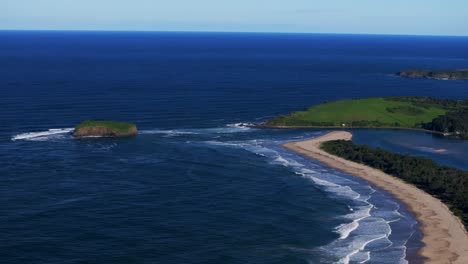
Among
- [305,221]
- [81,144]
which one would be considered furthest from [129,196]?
[81,144]

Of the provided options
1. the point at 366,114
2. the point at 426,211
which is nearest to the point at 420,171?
the point at 426,211

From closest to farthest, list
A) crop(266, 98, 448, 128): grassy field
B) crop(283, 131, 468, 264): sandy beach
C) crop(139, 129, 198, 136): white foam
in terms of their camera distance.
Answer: crop(283, 131, 468, 264): sandy beach → crop(139, 129, 198, 136): white foam → crop(266, 98, 448, 128): grassy field

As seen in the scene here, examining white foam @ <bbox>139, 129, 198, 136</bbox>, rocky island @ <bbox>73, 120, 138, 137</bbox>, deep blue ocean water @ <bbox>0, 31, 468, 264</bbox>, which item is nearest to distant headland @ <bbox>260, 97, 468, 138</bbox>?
deep blue ocean water @ <bbox>0, 31, 468, 264</bbox>

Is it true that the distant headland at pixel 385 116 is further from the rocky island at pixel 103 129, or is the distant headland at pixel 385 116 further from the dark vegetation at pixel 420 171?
the rocky island at pixel 103 129

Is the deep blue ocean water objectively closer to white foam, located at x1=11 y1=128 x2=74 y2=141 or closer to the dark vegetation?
white foam, located at x1=11 y1=128 x2=74 y2=141

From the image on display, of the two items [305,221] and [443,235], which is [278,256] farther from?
[443,235]
